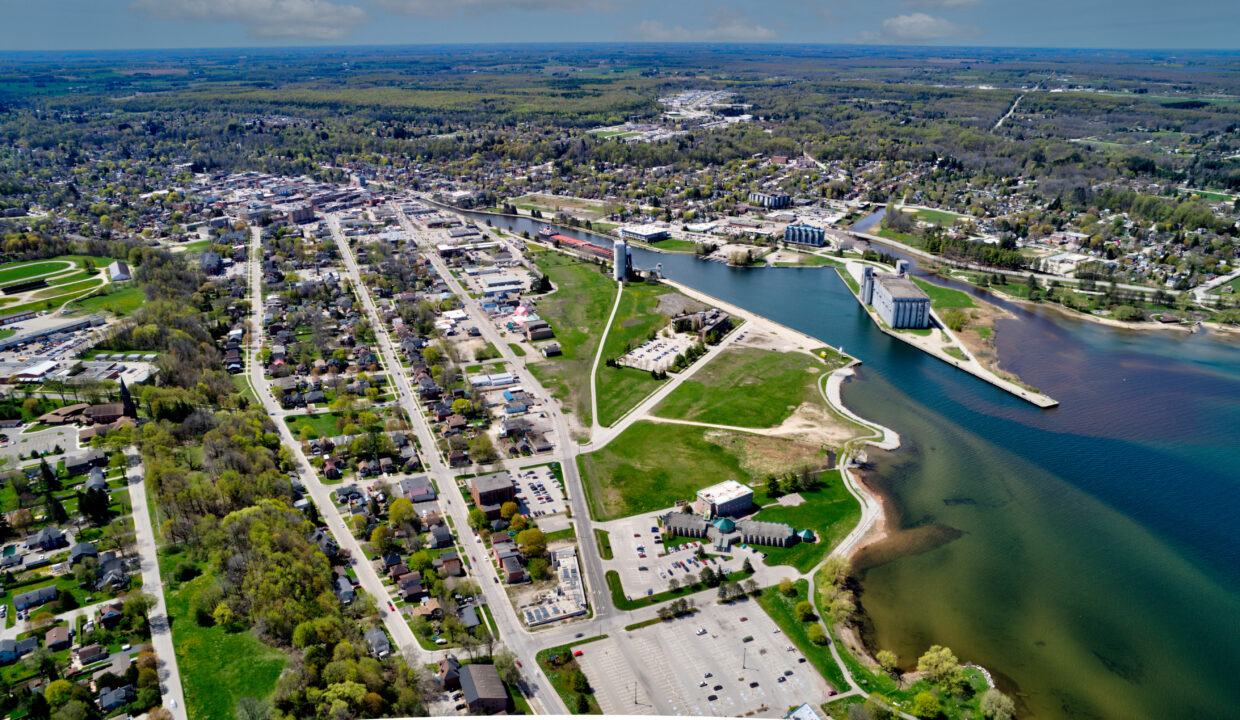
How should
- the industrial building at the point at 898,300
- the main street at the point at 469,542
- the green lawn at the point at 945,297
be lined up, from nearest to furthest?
the main street at the point at 469,542
the industrial building at the point at 898,300
the green lawn at the point at 945,297

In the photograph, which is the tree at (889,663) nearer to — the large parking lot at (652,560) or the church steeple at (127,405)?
the large parking lot at (652,560)

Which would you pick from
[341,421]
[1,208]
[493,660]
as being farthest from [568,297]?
[1,208]

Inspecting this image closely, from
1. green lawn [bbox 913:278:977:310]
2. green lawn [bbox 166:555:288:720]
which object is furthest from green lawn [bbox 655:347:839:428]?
green lawn [bbox 166:555:288:720]

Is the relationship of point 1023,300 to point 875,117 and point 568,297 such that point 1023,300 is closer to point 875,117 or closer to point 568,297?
point 568,297

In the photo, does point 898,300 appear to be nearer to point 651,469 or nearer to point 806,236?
point 806,236

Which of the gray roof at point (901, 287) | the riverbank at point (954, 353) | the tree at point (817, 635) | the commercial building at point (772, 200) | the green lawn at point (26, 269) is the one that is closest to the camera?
the tree at point (817, 635)

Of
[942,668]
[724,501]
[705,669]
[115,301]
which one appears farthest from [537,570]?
[115,301]

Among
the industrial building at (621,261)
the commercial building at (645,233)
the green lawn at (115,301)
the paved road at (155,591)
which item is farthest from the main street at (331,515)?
the commercial building at (645,233)
